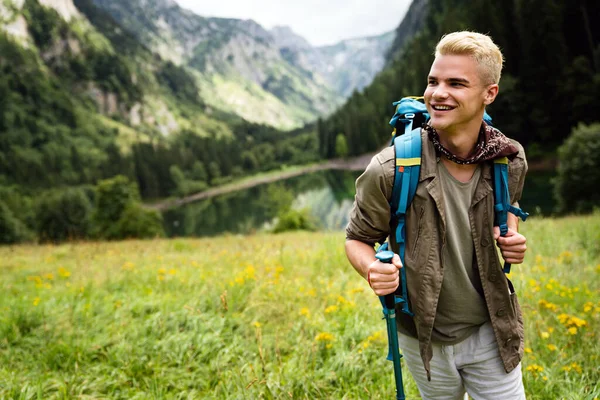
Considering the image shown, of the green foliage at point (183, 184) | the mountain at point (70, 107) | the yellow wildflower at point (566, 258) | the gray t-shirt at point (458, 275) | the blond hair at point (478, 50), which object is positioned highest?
the mountain at point (70, 107)

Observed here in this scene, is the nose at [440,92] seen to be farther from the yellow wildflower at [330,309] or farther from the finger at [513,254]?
the yellow wildflower at [330,309]

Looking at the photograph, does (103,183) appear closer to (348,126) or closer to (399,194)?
(399,194)

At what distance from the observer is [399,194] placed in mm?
1778

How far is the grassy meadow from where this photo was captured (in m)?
3.16

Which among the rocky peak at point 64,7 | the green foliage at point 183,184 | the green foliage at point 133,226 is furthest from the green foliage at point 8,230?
the rocky peak at point 64,7

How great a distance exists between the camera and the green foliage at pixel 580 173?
24.0 m

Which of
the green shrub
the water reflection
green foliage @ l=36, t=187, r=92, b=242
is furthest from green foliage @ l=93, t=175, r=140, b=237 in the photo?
the water reflection

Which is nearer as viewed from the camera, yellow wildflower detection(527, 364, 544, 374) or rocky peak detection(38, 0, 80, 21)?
yellow wildflower detection(527, 364, 544, 374)

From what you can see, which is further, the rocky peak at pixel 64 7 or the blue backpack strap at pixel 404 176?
the rocky peak at pixel 64 7

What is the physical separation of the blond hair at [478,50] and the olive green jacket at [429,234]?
399mm

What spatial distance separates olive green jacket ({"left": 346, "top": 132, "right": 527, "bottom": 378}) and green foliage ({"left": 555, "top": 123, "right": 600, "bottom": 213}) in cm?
2715

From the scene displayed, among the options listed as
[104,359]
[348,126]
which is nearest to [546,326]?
[104,359]

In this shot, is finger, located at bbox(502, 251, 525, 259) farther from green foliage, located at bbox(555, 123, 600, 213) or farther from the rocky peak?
the rocky peak

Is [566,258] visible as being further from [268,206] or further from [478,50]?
[268,206]
